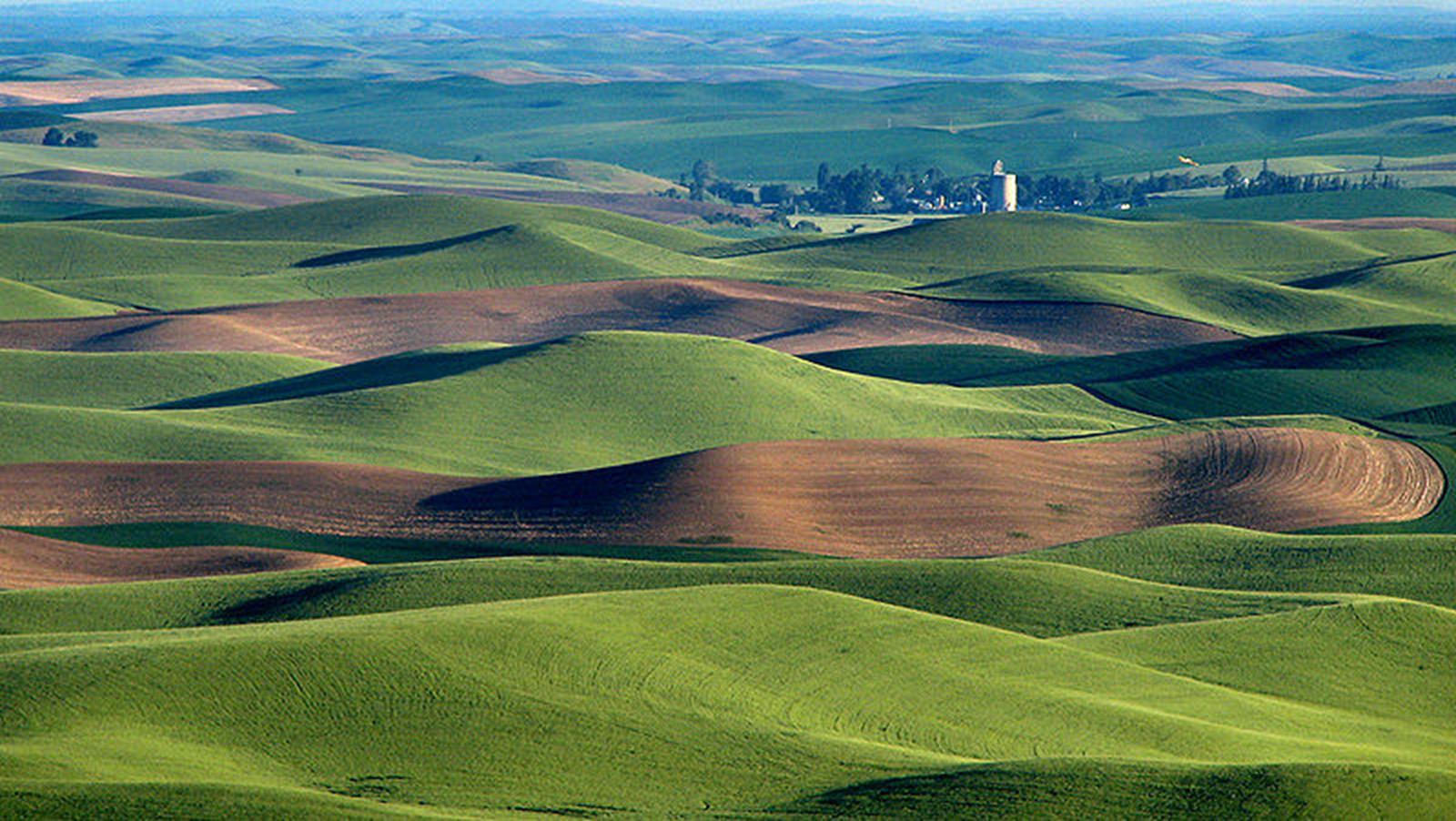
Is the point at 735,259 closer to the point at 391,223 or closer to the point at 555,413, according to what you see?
the point at 391,223

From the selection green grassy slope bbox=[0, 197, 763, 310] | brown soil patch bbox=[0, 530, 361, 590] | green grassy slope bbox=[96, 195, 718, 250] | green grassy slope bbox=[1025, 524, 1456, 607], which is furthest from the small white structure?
brown soil patch bbox=[0, 530, 361, 590]

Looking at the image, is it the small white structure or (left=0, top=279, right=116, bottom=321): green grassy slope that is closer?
(left=0, top=279, right=116, bottom=321): green grassy slope

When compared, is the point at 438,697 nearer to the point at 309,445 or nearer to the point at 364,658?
the point at 364,658

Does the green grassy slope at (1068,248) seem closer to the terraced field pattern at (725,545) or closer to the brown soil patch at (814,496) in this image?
the terraced field pattern at (725,545)

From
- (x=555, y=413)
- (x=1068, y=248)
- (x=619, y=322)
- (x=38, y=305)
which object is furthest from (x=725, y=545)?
(x=1068, y=248)

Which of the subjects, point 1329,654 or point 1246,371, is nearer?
point 1329,654

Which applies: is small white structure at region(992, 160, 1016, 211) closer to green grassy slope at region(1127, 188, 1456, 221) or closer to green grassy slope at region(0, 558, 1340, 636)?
green grassy slope at region(1127, 188, 1456, 221)
